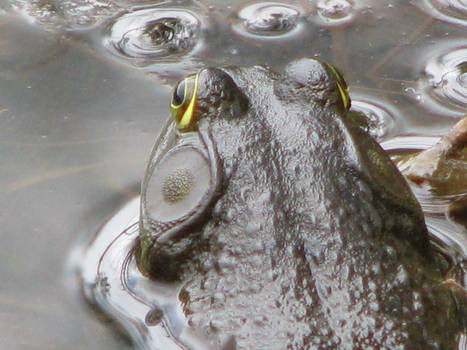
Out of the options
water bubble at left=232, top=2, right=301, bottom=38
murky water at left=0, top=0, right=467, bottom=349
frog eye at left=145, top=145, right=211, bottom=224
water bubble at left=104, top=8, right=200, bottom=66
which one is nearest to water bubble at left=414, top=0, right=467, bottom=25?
murky water at left=0, top=0, right=467, bottom=349

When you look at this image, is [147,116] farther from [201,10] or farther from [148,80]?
[201,10]

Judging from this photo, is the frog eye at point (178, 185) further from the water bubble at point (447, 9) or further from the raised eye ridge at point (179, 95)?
the water bubble at point (447, 9)

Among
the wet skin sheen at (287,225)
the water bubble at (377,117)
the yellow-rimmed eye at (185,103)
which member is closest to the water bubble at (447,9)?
the water bubble at (377,117)

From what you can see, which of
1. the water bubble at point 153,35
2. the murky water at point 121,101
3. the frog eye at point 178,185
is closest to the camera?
the frog eye at point 178,185

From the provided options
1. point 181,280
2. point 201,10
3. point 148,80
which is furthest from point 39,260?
point 201,10

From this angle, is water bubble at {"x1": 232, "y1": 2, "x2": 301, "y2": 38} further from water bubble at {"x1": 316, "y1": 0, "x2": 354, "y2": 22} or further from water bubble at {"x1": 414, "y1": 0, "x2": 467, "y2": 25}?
water bubble at {"x1": 414, "y1": 0, "x2": 467, "y2": 25}

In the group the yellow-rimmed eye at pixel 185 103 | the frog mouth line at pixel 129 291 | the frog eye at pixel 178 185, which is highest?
the yellow-rimmed eye at pixel 185 103
